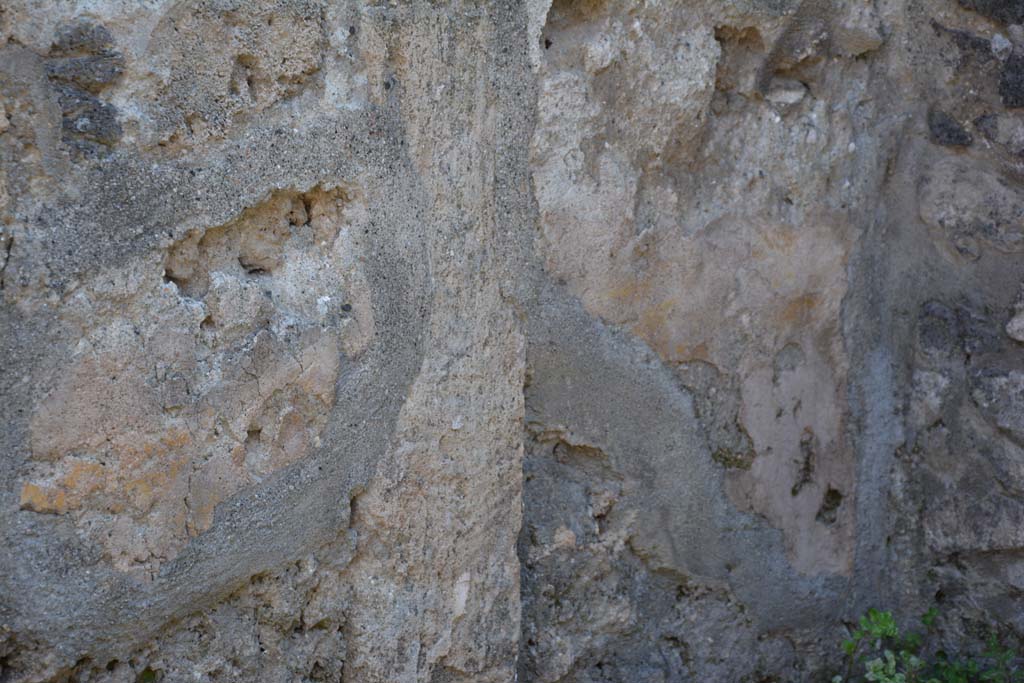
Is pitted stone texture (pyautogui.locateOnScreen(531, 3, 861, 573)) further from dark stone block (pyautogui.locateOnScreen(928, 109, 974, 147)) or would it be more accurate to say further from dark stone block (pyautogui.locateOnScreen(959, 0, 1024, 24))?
dark stone block (pyautogui.locateOnScreen(959, 0, 1024, 24))

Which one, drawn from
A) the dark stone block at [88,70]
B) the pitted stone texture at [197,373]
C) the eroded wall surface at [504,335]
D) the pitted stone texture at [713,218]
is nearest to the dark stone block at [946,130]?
the eroded wall surface at [504,335]

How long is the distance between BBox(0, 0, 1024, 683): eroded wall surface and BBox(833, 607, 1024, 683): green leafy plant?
0.05 meters

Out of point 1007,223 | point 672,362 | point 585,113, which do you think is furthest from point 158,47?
point 1007,223

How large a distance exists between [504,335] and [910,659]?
0.97m

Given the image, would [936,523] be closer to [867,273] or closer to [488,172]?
[867,273]

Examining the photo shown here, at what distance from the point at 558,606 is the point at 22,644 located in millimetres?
822

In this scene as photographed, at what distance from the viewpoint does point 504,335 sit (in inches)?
66.7

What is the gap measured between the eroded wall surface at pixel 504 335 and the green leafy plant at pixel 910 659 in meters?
0.05

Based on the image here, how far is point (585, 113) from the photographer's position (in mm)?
1729

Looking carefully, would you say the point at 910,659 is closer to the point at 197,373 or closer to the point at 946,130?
the point at 946,130

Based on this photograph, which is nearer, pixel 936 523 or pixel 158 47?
pixel 158 47

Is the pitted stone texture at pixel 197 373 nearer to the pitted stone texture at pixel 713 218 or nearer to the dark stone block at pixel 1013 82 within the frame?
the pitted stone texture at pixel 713 218

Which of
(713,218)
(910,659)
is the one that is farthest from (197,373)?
(910,659)

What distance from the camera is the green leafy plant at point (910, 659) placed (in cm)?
198
